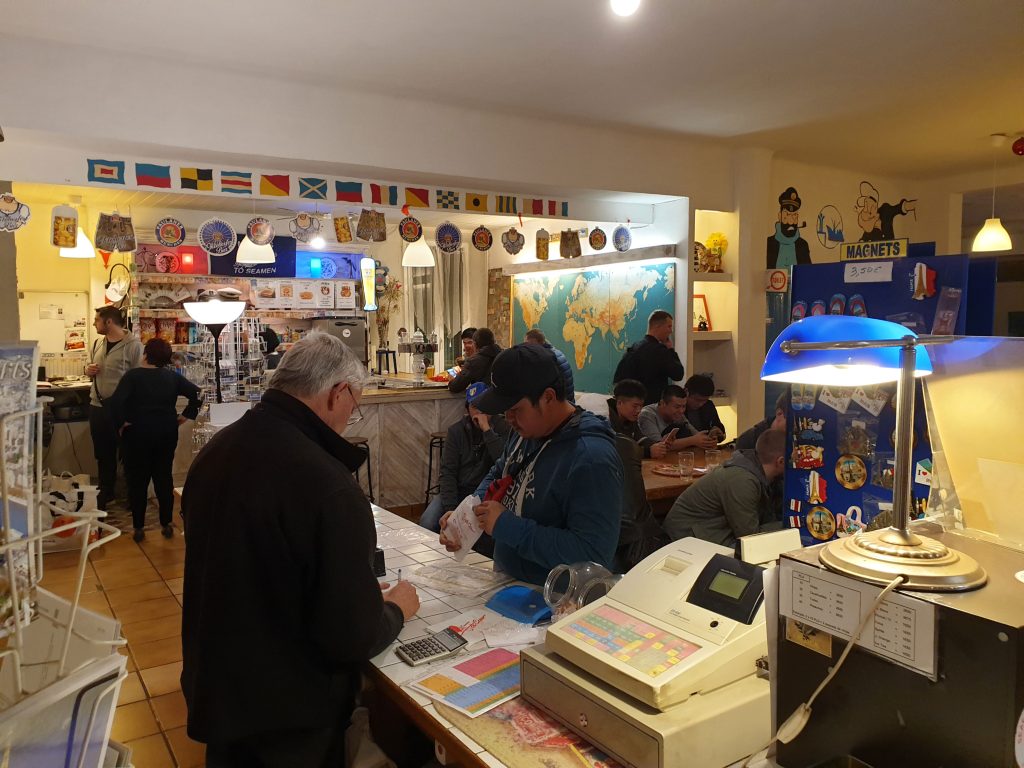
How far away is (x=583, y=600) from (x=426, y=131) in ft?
13.7

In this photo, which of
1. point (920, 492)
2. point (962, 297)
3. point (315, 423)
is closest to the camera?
point (315, 423)

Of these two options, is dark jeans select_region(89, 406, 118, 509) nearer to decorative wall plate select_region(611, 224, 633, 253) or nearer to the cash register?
decorative wall plate select_region(611, 224, 633, 253)

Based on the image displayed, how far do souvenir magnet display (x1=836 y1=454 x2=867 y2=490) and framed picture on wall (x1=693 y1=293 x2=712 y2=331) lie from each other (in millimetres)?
4294

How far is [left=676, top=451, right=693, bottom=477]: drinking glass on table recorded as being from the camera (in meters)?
4.47

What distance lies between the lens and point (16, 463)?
2.23 feet

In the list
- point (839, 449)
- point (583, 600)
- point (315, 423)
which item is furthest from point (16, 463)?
point (839, 449)

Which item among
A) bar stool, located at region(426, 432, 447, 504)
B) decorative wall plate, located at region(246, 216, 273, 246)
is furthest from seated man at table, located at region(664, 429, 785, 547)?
decorative wall plate, located at region(246, 216, 273, 246)

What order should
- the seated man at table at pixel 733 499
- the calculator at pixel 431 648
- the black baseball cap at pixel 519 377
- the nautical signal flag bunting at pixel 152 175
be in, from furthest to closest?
the nautical signal flag bunting at pixel 152 175
the seated man at table at pixel 733 499
the black baseball cap at pixel 519 377
the calculator at pixel 431 648

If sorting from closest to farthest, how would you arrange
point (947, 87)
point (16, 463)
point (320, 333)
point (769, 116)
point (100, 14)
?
1. point (16, 463)
2. point (320, 333)
3. point (100, 14)
4. point (947, 87)
5. point (769, 116)

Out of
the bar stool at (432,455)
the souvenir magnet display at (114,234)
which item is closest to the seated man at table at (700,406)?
the bar stool at (432,455)

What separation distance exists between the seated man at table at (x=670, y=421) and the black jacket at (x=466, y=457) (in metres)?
1.38

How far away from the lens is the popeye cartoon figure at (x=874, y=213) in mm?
8141

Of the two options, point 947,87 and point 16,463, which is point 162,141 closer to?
point 16,463

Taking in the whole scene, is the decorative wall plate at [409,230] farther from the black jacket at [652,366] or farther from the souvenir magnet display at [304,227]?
the black jacket at [652,366]
